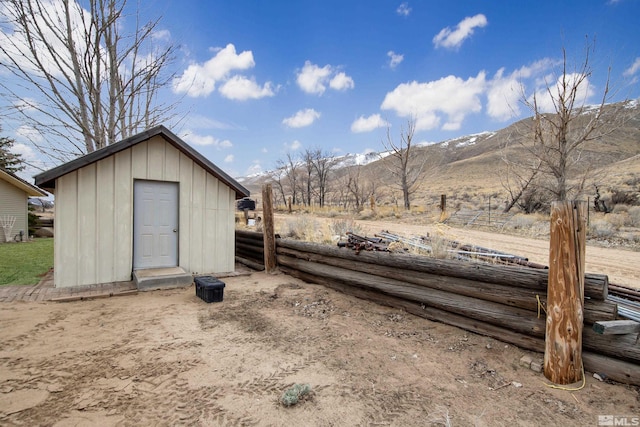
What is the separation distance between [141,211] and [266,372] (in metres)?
5.43

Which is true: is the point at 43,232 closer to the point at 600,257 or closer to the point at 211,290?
the point at 211,290

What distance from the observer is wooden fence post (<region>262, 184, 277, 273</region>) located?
26.2 feet

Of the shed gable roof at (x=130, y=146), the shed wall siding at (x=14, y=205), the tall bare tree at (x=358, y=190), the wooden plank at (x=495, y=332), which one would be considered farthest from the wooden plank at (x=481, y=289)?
the tall bare tree at (x=358, y=190)

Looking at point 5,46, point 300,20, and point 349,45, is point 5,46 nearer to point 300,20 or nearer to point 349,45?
point 300,20

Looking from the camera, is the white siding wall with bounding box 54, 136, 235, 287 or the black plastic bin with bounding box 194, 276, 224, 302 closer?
the black plastic bin with bounding box 194, 276, 224, 302

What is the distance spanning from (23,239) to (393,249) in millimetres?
18004

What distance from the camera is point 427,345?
386cm

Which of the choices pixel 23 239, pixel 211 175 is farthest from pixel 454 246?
pixel 23 239

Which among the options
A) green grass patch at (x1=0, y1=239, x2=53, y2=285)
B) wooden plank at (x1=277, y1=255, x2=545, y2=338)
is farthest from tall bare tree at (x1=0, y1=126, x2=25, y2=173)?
wooden plank at (x1=277, y1=255, x2=545, y2=338)

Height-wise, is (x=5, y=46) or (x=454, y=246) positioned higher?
(x=5, y=46)

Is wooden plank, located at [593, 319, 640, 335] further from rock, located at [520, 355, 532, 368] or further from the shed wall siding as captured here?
the shed wall siding

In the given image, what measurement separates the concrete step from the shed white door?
0.35 metres

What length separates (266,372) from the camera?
10.6ft

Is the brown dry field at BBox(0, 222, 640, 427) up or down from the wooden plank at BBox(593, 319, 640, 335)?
down
